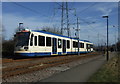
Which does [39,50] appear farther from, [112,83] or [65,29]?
[65,29]

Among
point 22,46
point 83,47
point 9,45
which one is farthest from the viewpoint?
point 83,47

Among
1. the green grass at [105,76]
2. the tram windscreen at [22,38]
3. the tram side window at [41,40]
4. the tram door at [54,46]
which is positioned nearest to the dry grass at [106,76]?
the green grass at [105,76]

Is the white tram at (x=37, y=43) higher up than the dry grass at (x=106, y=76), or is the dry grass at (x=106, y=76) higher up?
the white tram at (x=37, y=43)

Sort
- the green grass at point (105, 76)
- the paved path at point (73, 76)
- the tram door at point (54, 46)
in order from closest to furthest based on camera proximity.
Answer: the green grass at point (105, 76), the paved path at point (73, 76), the tram door at point (54, 46)

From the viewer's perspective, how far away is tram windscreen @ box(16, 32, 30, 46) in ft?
66.4

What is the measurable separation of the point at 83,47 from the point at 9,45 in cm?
1680

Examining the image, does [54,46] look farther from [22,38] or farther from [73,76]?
[73,76]

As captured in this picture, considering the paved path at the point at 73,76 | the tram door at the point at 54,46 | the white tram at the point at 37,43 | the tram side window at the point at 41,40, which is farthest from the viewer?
the tram door at the point at 54,46

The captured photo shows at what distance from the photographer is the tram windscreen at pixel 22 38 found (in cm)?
2023

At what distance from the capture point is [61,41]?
27.9m

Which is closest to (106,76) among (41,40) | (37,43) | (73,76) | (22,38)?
(73,76)

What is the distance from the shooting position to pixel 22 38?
2056 cm

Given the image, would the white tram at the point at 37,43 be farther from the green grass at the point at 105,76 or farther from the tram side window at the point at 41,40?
the green grass at the point at 105,76

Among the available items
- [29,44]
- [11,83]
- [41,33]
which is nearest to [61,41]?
[41,33]
